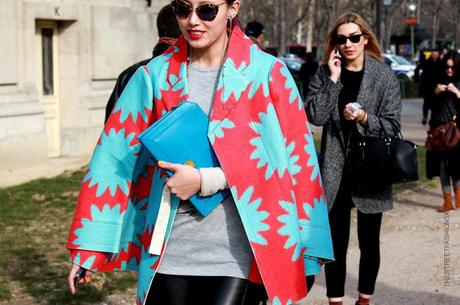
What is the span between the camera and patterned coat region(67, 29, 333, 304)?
368 cm

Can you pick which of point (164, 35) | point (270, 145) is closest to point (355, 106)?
point (164, 35)

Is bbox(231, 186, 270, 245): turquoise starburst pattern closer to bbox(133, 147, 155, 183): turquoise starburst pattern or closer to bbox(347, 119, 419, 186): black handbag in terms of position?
bbox(133, 147, 155, 183): turquoise starburst pattern

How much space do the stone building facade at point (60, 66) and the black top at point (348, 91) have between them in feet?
24.4

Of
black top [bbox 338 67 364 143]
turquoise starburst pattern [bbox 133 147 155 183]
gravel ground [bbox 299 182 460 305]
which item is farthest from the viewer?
gravel ground [bbox 299 182 460 305]

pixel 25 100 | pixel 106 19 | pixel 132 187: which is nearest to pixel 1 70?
pixel 25 100

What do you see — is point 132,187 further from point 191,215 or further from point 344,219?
point 344,219

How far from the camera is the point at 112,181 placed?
12.7ft

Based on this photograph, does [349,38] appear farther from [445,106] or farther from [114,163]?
[445,106]

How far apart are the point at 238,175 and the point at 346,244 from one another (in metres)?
2.48

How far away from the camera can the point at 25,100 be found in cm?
1307

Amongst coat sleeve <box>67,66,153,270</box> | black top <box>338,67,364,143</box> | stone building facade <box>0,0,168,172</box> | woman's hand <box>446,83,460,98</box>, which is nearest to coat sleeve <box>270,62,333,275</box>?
coat sleeve <box>67,66,153,270</box>

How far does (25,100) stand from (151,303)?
31.5 feet

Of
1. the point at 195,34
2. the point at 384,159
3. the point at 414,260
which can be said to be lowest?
the point at 414,260

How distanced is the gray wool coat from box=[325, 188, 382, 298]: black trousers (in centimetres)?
9
